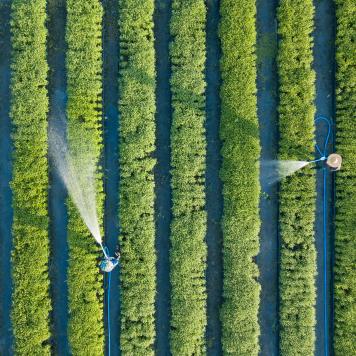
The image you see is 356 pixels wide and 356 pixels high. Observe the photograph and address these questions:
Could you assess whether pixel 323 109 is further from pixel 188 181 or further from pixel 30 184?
pixel 30 184

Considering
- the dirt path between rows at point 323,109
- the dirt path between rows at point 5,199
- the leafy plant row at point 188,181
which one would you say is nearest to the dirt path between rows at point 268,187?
the dirt path between rows at point 323,109

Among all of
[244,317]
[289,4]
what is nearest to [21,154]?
[244,317]

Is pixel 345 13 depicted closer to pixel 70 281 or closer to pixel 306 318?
pixel 306 318

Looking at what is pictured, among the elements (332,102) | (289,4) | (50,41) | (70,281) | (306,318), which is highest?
(289,4)

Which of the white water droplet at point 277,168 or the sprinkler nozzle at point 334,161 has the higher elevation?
the sprinkler nozzle at point 334,161

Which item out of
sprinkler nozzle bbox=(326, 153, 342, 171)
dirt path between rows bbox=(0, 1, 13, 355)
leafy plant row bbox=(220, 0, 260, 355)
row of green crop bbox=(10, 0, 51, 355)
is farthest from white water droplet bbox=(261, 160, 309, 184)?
dirt path between rows bbox=(0, 1, 13, 355)

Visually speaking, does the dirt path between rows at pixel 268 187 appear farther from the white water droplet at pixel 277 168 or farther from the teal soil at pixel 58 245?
the teal soil at pixel 58 245

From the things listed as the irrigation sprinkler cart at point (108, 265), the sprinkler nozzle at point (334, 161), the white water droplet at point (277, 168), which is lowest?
the irrigation sprinkler cart at point (108, 265)
